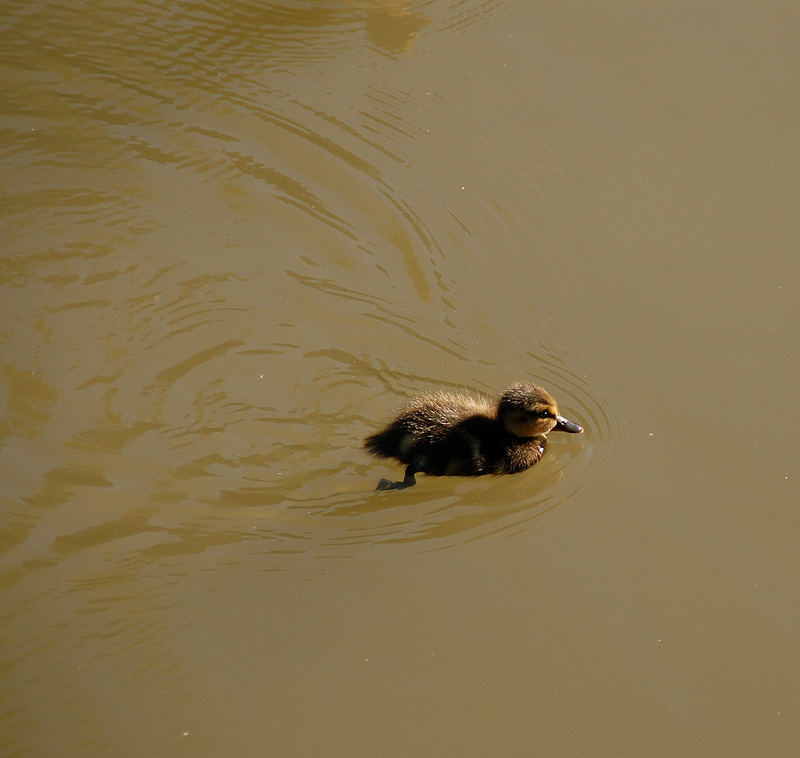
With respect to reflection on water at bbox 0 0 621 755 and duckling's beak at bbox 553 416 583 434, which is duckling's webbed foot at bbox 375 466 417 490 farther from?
duckling's beak at bbox 553 416 583 434

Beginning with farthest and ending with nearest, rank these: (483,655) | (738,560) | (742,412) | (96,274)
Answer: (96,274), (742,412), (738,560), (483,655)

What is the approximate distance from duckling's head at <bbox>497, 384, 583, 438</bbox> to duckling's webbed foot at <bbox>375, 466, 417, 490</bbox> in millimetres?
334

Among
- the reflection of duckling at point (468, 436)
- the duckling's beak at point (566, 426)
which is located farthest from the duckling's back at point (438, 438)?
the duckling's beak at point (566, 426)

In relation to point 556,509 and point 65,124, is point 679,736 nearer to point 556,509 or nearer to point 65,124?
point 556,509

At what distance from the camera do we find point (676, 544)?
307 cm

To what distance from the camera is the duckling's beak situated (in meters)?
3.33

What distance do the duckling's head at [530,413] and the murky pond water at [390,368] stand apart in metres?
0.15

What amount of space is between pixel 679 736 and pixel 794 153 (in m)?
2.59

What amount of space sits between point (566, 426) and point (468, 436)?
1.03ft

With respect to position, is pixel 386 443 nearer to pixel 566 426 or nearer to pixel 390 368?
pixel 390 368

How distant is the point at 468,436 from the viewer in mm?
3387

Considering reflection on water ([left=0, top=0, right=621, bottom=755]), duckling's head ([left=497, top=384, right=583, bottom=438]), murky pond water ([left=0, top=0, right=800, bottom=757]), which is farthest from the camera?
duckling's head ([left=497, top=384, right=583, bottom=438])

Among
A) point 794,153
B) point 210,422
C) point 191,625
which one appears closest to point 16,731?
point 191,625

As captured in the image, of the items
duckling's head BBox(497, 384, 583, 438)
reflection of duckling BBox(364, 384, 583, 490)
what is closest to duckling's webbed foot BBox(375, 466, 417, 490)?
reflection of duckling BBox(364, 384, 583, 490)
